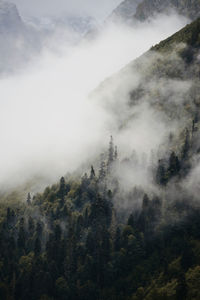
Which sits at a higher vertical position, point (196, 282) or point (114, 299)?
point (114, 299)

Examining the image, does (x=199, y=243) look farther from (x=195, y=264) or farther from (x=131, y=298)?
(x=131, y=298)

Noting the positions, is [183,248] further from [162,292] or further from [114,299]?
[114,299]

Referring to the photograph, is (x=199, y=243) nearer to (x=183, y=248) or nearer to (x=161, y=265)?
(x=183, y=248)

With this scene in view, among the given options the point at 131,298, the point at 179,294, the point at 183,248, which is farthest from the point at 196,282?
the point at 131,298

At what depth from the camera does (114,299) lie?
19288cm

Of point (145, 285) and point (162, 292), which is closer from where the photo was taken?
point (162, 292)

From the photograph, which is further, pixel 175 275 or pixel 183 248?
pixel 183 248

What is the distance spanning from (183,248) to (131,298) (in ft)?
142

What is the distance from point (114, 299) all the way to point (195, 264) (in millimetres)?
52372

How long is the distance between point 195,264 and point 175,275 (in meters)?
13.1

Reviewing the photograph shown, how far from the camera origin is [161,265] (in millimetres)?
196875

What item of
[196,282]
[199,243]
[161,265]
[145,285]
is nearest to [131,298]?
[145,285]

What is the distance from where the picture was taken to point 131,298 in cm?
18712

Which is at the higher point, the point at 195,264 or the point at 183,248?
the point at 183,248
